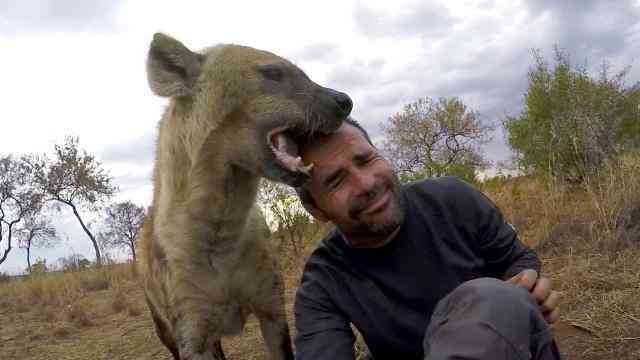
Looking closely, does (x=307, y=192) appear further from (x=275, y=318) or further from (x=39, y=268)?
(x=39, y=268)

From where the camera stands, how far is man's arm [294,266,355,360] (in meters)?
2.08

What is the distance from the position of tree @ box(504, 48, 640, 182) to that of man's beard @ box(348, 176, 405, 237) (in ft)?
16.8

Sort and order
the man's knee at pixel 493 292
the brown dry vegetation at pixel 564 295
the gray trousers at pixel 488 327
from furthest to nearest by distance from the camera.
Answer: the brown dry vegetation at pixel 564 295 < the man's knee at pixel 493 292 < the gray trousers at pixel 488 327

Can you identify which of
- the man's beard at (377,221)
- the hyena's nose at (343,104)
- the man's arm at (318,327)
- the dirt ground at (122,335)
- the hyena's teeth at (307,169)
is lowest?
the dirt ground at (122,335)

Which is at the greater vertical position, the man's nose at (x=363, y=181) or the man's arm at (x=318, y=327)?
the man's nose at (x=363, y=181)

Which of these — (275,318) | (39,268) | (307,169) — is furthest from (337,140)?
(39,268)

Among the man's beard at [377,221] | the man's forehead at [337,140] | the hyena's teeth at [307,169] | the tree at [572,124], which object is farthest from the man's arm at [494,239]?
the tree at [572,124]

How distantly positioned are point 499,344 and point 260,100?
1670mm

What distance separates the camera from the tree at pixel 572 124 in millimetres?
7980

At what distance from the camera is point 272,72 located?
2.81m

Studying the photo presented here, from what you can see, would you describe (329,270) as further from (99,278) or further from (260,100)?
(99,278)

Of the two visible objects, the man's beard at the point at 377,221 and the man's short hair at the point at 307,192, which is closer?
the man's beard at the point at 377,221

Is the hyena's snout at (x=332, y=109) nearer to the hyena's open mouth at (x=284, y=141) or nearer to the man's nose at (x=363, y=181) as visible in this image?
the hyena's open mouth at (x=284, y=141)

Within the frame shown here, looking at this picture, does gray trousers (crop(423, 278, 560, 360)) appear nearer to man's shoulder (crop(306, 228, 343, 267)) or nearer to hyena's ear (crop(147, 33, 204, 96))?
man's shoulder (crop(306, 228, 343, 267))
